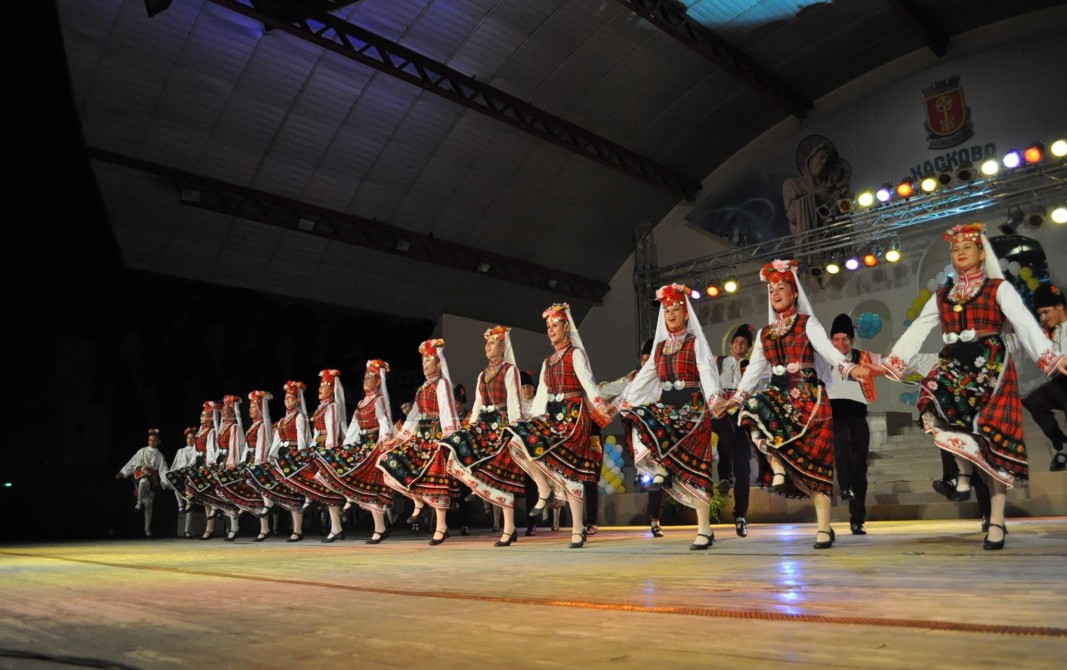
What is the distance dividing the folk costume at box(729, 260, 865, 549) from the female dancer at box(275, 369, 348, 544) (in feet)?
15.9

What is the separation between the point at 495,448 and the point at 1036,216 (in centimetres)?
883

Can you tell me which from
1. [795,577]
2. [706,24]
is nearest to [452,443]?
[795,577]

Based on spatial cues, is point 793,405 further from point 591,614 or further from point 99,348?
point 99,348

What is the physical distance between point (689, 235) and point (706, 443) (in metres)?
11.4

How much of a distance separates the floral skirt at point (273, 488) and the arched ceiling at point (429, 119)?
5.00m

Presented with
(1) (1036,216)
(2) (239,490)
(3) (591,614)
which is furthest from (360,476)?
(1) (1036,216)

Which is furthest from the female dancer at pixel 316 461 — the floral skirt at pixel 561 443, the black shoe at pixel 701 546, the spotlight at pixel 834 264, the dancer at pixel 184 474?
the spotlight at pixel 834 264

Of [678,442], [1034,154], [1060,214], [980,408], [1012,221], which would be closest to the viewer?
[980,408]

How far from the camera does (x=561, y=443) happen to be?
5.71 m

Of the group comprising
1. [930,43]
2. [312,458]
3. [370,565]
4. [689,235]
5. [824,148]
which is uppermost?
[930,43]

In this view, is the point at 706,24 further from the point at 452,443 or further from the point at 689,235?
the point at 452,443

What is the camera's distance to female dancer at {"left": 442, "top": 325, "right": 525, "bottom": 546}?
6305mm

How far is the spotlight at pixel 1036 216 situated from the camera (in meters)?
11.7

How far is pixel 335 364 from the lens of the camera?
15141mm
